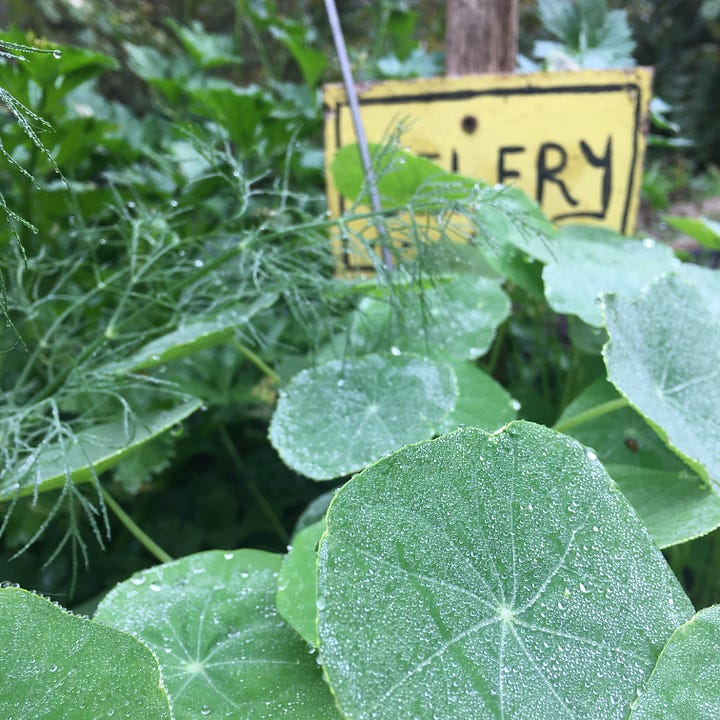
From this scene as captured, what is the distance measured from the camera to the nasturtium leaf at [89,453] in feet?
1.66

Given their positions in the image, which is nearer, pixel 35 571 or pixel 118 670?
pixel 118 670

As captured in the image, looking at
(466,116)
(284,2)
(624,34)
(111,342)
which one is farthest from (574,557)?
(284,2)

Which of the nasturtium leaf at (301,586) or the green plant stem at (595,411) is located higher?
the green plant stem at (595,411)

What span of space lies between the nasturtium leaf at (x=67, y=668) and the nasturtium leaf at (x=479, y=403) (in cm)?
33

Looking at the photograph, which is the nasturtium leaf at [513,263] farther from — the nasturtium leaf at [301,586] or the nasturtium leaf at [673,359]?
the nasturtium leaf at [301,586]

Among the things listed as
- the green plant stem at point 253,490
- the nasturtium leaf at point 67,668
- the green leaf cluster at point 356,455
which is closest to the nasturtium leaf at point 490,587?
the green leaf cluster at point 356,455

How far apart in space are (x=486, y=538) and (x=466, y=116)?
0.69 m

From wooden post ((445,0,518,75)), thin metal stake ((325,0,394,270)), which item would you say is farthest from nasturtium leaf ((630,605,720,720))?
wooden post ((445,0,518,75))

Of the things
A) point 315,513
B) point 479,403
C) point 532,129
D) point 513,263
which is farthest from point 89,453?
point 532,129

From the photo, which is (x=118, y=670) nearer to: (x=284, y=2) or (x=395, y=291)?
(x=395, y=291)

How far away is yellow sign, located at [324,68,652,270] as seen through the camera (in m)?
0.86

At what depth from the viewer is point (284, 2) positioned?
1.85 m

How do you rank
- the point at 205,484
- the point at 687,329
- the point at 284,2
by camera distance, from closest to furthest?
the point at 687,329
the point at 205,484
the point at 284,2

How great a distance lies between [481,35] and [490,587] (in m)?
0.81
